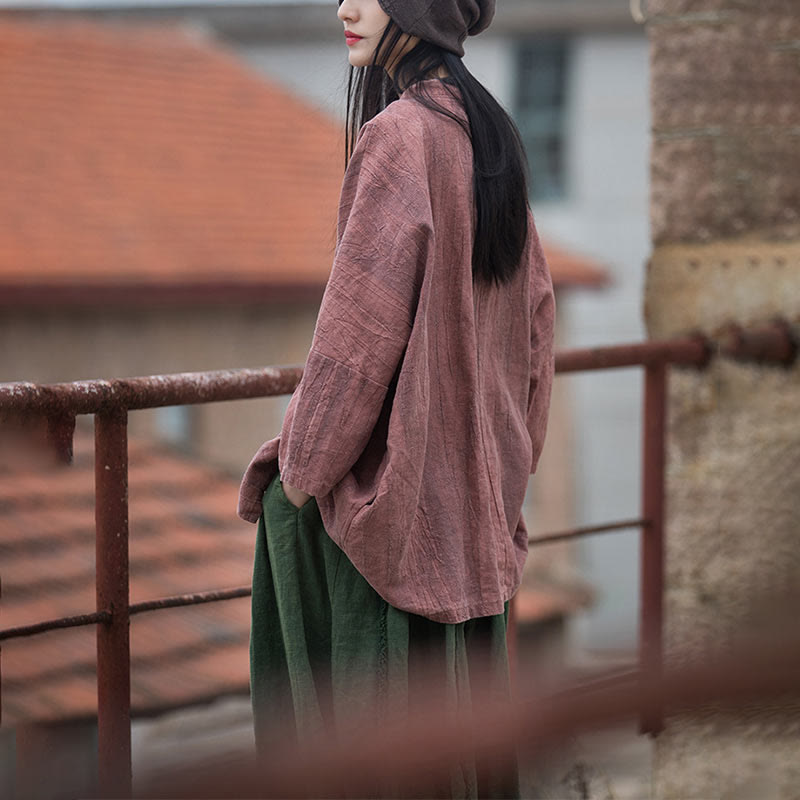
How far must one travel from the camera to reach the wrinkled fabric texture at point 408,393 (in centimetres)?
149

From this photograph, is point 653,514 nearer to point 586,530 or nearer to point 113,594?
point 586,530

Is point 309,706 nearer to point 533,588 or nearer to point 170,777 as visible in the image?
point 170,777

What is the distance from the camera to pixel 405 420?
1.50 m

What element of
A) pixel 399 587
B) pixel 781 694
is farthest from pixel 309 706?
pixel 781 694

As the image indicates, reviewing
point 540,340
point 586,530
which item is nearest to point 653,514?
point 586,530

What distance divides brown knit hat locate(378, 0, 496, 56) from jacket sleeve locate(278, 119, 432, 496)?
14 centimetres

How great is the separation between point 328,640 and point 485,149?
619 millimetres

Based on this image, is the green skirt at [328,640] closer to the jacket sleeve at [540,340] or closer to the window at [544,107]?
the jacket sleeve at [540,340]

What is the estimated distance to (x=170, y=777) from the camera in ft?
1.61

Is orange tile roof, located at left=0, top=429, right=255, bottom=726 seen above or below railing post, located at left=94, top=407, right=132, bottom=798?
below

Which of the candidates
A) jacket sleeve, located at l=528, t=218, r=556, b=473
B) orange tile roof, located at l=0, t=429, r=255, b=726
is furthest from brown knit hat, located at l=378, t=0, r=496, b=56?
orange tile roof, located at l=0, t=429, r=255, b=726

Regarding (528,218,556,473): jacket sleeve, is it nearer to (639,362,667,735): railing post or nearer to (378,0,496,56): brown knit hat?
(378,0,496,56): brown knit hat

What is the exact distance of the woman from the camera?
149 cm

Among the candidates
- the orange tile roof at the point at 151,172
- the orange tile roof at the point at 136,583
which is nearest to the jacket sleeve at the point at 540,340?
the orange tile roof at the point at 136,583
